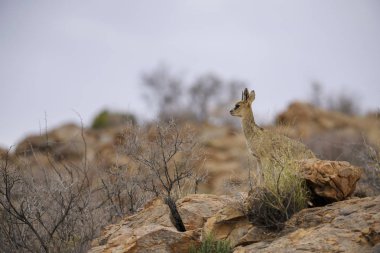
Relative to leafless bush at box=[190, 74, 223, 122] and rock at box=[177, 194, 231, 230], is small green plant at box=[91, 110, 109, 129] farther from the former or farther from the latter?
rock at box=[177, 194, 231, 230]

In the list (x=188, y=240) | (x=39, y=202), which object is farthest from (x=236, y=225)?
(x=39, y=202)

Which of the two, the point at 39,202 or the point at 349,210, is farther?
the point at 39,202

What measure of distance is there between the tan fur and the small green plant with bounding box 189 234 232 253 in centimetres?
157

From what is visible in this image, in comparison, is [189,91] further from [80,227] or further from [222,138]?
[80,227]

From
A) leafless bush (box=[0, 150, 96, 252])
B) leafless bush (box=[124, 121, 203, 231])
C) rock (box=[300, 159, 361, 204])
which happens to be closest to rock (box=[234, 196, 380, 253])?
rock (box=[300, 159, 361, 204])

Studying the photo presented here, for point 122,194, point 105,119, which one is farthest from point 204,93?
A: point 122,194

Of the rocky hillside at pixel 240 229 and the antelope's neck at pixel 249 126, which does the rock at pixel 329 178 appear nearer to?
the rocky hillside at pixel 240 229

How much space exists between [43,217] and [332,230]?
6335 millimetres

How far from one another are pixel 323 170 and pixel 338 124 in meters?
24.8

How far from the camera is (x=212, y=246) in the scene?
7531 mm

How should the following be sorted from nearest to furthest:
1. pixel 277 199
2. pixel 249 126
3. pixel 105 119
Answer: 1. pixel 277 199
2. pixel 249 126
3. pixel 105 119

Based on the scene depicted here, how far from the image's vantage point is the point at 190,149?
11.0 m

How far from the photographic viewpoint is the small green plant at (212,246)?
7.48 metres

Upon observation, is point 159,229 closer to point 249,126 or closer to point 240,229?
point 240,229
